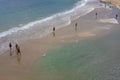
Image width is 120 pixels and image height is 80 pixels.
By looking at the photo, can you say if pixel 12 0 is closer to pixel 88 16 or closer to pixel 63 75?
pixel 88 16

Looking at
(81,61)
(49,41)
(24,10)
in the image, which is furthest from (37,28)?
(24,10)

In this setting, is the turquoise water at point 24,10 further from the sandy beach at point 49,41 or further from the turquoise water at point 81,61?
the turquoise water at point 81,61

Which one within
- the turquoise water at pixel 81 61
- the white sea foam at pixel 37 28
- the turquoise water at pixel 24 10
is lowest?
the turquoise water at pixel 81 61

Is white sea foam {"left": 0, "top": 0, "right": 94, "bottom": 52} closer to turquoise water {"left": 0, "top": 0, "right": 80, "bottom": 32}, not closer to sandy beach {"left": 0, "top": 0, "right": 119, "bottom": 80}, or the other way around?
sandy beach {"left": 0, "top": 0, "right": 119, "bottom": 80}

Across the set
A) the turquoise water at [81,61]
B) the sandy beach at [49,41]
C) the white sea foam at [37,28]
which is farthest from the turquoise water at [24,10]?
the turquoise water at [81,61]

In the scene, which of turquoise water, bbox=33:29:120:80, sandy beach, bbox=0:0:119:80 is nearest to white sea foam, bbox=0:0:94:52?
sandy beach, bbox=0:0:119:80

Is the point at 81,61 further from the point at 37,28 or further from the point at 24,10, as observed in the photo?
the point at 24,10

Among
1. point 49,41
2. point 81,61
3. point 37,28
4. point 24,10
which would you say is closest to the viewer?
point 81,61

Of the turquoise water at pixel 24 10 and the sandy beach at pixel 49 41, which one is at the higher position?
the turquoise water at pixel 24 10
